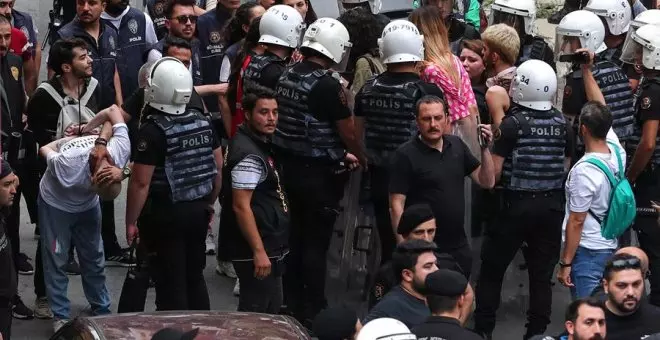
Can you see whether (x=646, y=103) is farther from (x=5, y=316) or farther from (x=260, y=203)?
(x=5, y=316)

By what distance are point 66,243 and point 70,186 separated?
1.34 feet

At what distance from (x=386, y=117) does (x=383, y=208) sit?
0.64 meters

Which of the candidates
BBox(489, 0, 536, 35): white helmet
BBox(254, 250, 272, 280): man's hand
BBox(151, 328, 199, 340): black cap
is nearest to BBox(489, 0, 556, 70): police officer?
BBox(489, 0, 536, 35): white helmet

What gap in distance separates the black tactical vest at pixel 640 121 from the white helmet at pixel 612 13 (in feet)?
2.88

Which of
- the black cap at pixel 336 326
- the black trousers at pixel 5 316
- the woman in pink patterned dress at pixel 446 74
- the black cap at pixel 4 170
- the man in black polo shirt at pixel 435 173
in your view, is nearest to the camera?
the black cap at pixel 336 326

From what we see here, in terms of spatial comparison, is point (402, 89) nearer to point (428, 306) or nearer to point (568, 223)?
point (568, 223)

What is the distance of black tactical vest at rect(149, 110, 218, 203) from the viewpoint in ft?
30.7

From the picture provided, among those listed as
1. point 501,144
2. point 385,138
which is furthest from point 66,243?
point 501,144

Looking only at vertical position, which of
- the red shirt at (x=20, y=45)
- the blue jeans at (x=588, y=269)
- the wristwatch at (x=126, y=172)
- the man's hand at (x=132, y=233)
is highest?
the red shirt at (x=20, y=45)

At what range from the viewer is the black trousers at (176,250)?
946cm

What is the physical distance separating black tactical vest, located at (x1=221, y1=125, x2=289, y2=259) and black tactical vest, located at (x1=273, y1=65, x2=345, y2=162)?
0.53 meters

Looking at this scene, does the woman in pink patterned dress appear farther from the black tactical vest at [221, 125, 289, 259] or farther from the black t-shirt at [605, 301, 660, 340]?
the black t-shirt at [605, 301, 660, 340]

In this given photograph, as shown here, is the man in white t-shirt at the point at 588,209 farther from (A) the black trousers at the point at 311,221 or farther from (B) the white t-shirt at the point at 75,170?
(B) the white t-shirt at the point at 75,170

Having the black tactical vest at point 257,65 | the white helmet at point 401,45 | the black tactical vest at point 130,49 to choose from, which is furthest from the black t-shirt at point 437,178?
the black tactical vest at point 130,49
